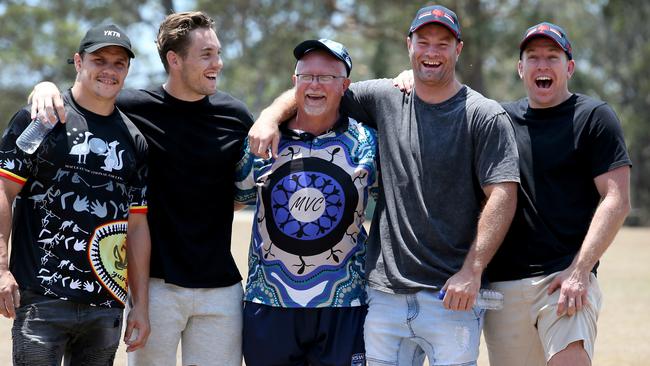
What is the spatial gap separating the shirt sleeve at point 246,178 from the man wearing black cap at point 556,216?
4.85 ft

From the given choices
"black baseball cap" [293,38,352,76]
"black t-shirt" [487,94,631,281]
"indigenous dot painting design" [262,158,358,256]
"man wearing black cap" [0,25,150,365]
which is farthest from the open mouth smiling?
"man wearing black cap" [0,25,150,365]

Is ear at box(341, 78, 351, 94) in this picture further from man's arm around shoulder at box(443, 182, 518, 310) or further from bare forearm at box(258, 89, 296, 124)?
man's arm around shoulder at box(443, 182, 518, 310)

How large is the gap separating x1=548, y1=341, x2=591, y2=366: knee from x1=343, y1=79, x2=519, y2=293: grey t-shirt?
2.53ft

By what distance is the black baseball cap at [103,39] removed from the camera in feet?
15.4

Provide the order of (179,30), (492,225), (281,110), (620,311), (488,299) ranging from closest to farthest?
(492,225) < (488,299) < (281,110) < (179,30) < (620,311)

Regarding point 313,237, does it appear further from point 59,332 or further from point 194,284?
point 59,332

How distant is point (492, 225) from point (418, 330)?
70 centimetres

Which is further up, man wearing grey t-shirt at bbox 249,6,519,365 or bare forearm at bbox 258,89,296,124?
bare forearm at bbox 258,89,296,124

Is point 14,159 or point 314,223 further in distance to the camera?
point 314,223

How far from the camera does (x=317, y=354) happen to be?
478 centimetres

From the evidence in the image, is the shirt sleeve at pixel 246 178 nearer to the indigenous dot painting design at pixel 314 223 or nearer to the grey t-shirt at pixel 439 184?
the indigenous dot painting design at pixel 314 223

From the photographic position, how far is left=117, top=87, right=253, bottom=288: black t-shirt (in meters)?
5.00

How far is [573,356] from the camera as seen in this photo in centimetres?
461

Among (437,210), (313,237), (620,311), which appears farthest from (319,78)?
(620,311)
